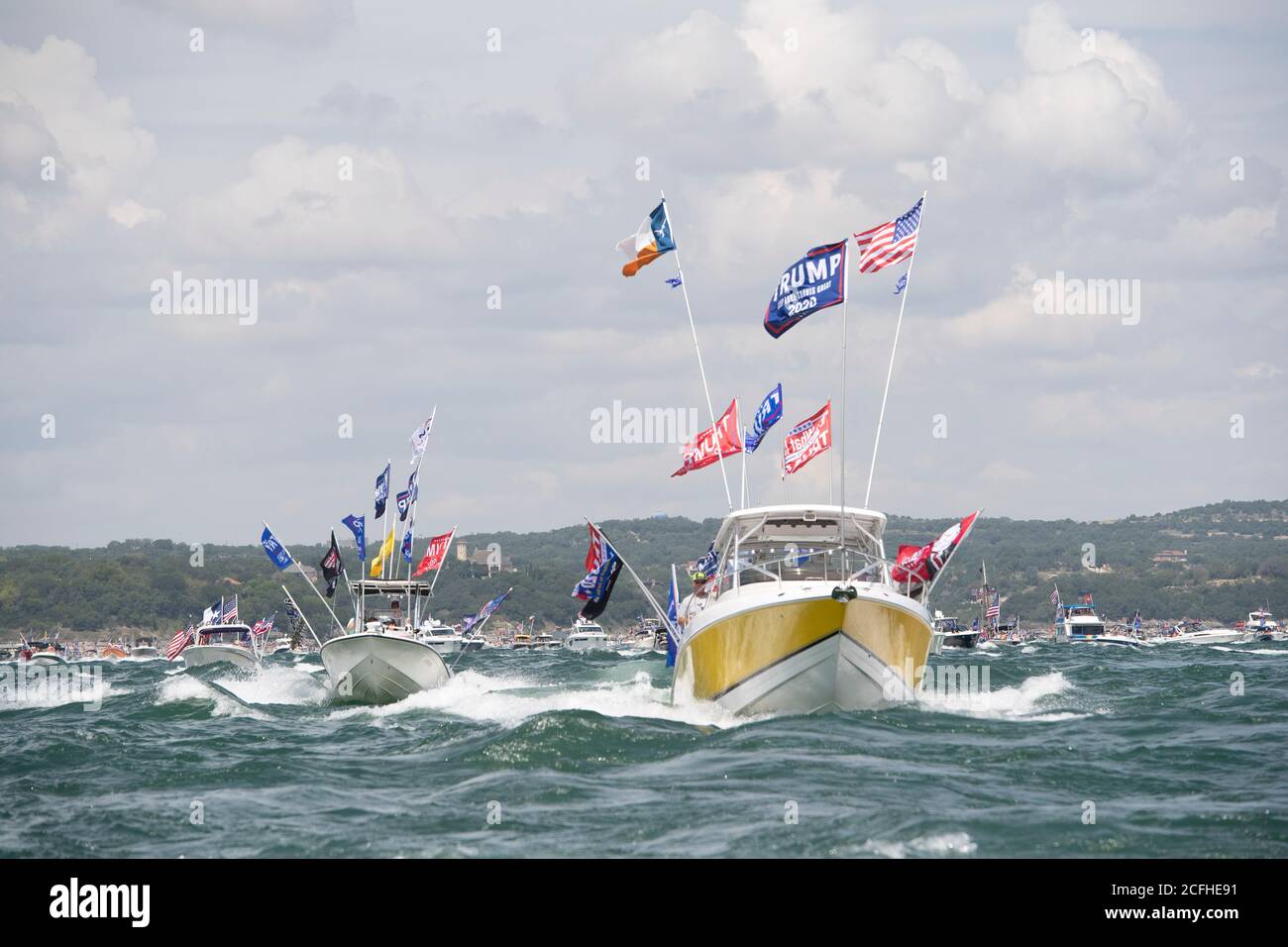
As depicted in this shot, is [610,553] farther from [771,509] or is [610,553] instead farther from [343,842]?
[343,842]

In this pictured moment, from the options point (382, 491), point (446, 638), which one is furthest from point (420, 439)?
point (446, 638)

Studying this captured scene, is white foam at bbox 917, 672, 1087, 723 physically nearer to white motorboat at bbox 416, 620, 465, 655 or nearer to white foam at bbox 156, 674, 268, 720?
white foam at bbox 156, 674, 268, 720

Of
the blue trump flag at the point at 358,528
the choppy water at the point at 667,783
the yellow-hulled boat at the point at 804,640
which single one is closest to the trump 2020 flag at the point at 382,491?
the blue trump flag at the point at 358,528

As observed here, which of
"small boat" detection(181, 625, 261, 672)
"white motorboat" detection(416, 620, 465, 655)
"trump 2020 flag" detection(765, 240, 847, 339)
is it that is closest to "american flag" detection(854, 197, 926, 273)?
"trump 2020 flag" detection(765, 240, 847, 339)

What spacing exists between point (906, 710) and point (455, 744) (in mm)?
8006

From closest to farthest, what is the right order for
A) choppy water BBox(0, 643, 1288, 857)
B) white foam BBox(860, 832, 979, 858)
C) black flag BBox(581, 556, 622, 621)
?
white foam BBox(860, 832, 979, 858), choppy water BBox(0, 643, 1288, 857), black flag BBox(581, 556, 622, 621)

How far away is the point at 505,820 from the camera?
58.3 ft

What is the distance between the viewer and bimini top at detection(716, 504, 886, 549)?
2906cm

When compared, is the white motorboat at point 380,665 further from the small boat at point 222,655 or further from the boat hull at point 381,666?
the small boat at point 222,655

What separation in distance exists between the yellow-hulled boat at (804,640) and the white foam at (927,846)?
29.1ft

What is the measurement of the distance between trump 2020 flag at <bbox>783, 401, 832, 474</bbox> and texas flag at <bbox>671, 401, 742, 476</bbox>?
226 cm

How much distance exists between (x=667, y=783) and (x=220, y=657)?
184 ft
